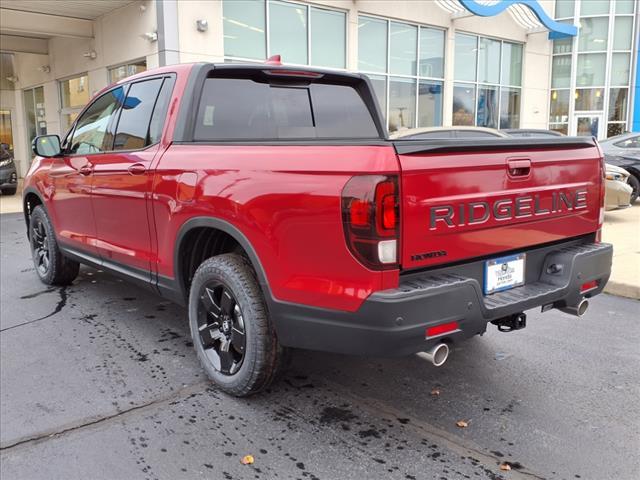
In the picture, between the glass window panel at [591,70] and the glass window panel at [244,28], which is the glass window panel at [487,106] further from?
the glass window panel at [244,28]

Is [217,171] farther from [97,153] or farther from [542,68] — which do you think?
[542,68]

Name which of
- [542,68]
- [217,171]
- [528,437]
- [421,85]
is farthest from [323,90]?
[542,68]

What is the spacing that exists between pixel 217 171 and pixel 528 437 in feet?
7.06

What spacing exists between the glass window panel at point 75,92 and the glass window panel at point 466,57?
38.0ft

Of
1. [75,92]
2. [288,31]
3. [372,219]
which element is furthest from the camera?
[75,92]

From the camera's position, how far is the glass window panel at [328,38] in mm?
15562

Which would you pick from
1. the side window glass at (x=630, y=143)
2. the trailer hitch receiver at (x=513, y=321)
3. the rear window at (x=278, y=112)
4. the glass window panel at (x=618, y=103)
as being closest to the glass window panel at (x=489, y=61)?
the glass window panel at (x=618, y=103)

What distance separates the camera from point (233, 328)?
10.9 feet

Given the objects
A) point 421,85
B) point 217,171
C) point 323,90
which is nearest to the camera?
point 217,171

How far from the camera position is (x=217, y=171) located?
320 cm

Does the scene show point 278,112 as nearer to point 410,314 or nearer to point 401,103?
point 410,314

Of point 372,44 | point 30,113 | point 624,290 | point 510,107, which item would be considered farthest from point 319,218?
point 30,113

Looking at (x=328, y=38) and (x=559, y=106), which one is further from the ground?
(x=328, y=38)

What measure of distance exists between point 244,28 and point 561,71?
48.5 feet
